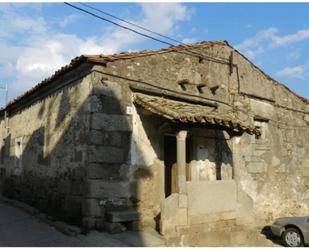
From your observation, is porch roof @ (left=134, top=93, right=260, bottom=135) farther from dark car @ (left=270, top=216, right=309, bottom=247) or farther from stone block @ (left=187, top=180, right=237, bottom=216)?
dark car @ (left=270, top=216, right=309, bottom=247)

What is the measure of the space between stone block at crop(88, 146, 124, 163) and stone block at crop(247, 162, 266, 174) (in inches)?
188

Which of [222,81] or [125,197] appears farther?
[222,81]

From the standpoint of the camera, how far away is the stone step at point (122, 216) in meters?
7.46

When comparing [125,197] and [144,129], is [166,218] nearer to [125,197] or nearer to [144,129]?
[125,197]

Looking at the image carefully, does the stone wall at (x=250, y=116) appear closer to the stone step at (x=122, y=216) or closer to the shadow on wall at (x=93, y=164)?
the shadow on wall at (x=93, y=164)

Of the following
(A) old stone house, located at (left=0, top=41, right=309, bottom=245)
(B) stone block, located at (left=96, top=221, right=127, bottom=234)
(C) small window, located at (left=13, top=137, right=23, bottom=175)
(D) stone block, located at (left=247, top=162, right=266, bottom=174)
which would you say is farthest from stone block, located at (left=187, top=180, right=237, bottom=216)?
(C) small window, located at (left=13, top=137, right=23, bottom=175)

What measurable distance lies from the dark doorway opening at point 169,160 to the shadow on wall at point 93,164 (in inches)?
38.4

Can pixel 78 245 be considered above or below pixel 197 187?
below

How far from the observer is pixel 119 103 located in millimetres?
8133

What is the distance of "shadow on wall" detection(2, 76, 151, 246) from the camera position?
7.57 m

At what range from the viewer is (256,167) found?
1138cm

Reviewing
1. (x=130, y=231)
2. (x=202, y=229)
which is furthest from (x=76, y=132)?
(x=202, y=229)

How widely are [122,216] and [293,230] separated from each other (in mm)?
4512

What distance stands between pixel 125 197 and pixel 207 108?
11.7 feet
